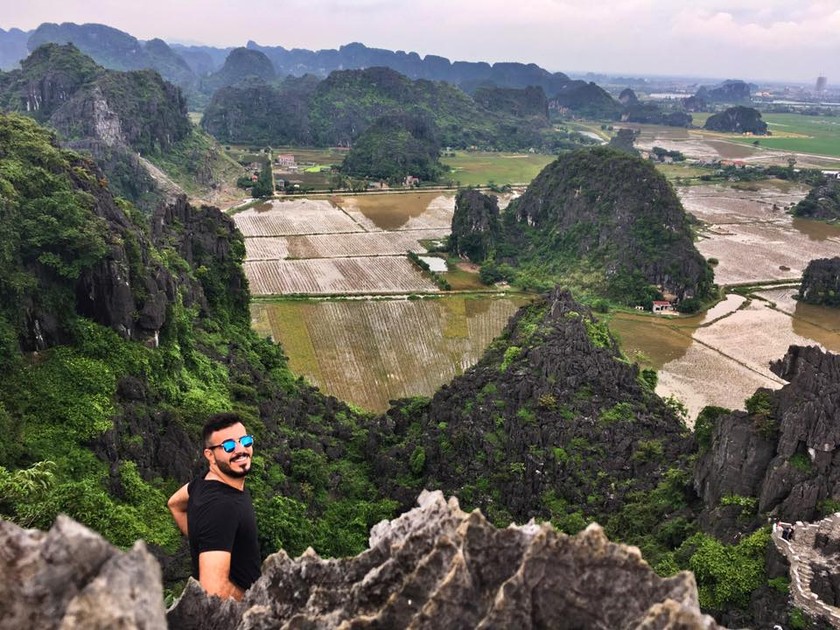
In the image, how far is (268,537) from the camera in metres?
18.6

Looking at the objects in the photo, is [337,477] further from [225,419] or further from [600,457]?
[225,419]

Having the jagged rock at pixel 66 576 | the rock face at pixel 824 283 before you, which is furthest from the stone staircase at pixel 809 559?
the rock face at pixel 824 283

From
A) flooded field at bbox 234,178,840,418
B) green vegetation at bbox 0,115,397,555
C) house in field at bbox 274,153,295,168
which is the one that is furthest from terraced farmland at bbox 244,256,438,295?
house in field at bbox 274,153,295,168

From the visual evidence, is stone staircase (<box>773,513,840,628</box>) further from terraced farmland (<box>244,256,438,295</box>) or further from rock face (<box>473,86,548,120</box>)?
rock face (<box>473,86,548,120</box>)

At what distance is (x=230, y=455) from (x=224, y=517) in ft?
1.98

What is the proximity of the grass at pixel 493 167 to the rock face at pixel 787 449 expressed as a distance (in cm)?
9606

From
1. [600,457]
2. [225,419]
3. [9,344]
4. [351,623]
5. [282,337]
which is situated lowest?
[282,337]

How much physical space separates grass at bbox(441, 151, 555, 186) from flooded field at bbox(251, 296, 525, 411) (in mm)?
64455

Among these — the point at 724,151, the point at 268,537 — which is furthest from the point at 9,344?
the point at 724,151

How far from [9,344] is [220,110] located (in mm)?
149411

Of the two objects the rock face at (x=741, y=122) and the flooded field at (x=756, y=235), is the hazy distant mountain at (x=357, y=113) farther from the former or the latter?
the flooded field at (x=756, y=235)

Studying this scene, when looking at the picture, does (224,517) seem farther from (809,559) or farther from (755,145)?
(755,145)

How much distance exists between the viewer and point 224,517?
20.5 feet

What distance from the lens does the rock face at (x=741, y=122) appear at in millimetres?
187625
